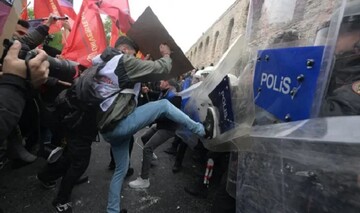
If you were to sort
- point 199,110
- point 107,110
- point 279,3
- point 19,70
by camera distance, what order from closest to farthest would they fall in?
point 19,70
point 279,3
point 107,110
point 199,110

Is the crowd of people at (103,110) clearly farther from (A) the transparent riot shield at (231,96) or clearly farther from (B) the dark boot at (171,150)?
(B) the dark boot at (171,150)

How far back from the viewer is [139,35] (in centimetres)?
286

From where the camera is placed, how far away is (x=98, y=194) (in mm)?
3146

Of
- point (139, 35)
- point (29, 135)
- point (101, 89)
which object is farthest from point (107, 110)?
point (29, 135)

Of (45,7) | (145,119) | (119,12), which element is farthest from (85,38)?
(145,119)

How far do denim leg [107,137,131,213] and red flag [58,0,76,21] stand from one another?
3.63 metres

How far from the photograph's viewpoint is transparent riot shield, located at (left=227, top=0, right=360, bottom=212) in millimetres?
989

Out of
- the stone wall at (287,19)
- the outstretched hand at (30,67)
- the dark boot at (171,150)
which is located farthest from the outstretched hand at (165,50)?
the dark boot at (171,150)

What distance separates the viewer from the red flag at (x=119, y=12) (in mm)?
4301

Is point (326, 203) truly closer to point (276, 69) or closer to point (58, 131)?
point (276, 69)

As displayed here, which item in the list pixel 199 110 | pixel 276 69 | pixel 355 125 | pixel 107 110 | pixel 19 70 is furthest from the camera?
pixel 199 110

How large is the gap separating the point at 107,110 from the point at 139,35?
92cm

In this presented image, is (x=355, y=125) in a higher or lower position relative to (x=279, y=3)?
lower

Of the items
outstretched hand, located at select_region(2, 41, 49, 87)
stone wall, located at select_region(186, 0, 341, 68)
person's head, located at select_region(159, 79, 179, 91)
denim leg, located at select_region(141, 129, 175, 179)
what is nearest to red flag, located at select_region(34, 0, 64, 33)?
person's head, located at select_region(159, 79, 179, 91)
